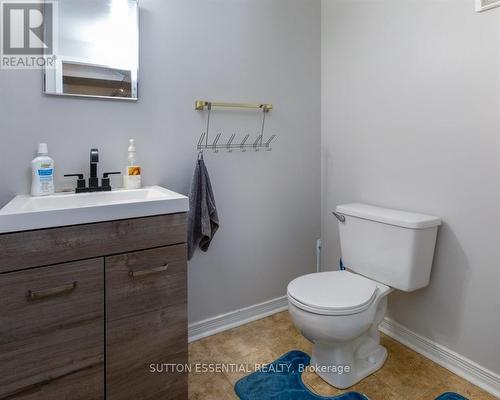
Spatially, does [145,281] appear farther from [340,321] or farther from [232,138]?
[232,138]

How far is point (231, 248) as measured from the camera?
76.7 inches

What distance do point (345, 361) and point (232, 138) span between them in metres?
1.33

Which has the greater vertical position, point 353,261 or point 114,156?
point 114,156

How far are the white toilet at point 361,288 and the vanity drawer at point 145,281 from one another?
21.7 inches

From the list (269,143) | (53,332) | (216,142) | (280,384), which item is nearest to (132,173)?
(216,142)

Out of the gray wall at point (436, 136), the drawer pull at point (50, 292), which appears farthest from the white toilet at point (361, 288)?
the drawer pull at point (50, 292)

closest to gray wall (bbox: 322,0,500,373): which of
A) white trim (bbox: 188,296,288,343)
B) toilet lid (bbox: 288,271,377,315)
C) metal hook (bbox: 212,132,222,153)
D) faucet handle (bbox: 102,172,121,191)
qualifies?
toilet lid (bbox: 288,271,377,315)

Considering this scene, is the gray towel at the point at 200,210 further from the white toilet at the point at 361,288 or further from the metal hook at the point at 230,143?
the white toilet at the point at 361,288

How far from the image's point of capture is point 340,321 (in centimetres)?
133

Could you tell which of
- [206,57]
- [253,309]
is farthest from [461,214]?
[206,57]

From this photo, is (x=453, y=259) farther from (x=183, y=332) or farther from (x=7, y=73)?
(x=7, y=73)

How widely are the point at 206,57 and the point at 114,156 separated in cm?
75

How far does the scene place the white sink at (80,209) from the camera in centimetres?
95

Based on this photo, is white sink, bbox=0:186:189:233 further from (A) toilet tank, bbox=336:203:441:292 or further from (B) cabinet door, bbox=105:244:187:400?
(A) toilet tank, bbox=336:203:441:292
